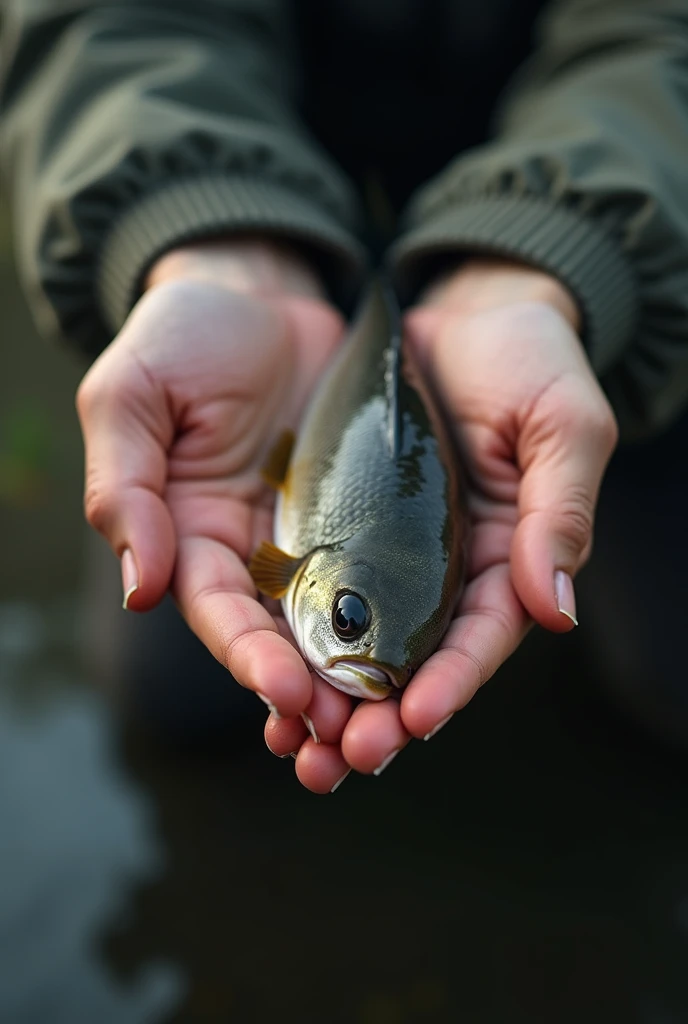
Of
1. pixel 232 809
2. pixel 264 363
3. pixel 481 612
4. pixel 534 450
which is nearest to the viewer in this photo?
pixel 481 612

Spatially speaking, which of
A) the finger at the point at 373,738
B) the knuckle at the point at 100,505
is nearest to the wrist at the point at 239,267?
the knuckle at the point at 100,505

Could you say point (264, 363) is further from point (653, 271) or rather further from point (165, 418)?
point (653, 271)

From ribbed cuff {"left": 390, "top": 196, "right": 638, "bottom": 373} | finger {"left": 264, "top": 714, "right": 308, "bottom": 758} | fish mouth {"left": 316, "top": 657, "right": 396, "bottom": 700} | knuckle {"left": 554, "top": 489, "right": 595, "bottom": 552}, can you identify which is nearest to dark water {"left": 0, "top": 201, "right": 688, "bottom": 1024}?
finger {"left": 264, "top": 714, "right": 308, "bottom": 758}

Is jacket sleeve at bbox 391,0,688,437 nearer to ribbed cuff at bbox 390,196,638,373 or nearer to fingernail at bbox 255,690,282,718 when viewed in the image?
ribbed cuff at bbox 390,196,638,373

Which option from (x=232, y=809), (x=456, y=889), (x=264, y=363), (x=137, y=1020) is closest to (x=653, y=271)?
(x=264, y=363)

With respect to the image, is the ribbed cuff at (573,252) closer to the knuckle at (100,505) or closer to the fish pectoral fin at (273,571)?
the fish pectoral fin at (273,571)
